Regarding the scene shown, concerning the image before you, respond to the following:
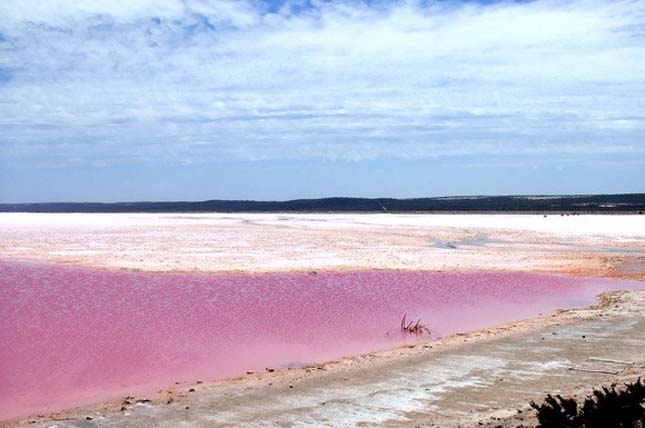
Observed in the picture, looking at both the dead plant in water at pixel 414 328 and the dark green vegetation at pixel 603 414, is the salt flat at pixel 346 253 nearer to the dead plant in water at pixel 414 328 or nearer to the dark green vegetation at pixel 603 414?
the dead plant in water at pixel 414 328

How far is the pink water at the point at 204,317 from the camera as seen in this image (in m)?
11.0

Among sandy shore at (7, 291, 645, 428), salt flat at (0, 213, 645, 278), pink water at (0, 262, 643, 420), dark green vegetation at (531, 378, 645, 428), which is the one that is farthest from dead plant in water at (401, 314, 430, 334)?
salt flat at (0, 213, 645, 278)

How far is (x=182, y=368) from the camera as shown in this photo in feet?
37.4

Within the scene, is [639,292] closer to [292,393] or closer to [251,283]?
[251,283]

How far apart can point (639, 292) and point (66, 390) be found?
15.4m

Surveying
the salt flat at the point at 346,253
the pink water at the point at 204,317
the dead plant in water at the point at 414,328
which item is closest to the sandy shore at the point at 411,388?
the pink water at the point at 204,317

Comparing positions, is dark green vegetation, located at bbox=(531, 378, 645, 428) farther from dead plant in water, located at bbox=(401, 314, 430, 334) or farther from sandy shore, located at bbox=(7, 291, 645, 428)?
dead plant in water, located at bbox=(401, 314, 430, 334)

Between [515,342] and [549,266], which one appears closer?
[515,342]

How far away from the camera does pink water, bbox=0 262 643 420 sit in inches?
433

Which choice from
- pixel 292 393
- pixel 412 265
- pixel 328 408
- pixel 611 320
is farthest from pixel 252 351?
pixel 412 265

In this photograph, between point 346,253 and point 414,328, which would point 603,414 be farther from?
point 346,253

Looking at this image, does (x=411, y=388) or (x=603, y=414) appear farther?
(x=411, y=388)

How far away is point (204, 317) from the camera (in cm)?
1595

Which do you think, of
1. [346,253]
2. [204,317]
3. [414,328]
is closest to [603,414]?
[414,328]
